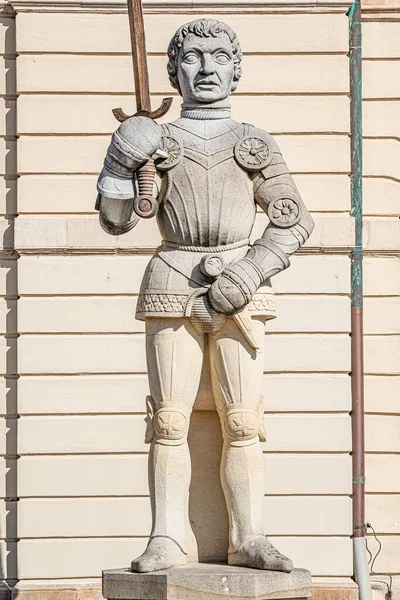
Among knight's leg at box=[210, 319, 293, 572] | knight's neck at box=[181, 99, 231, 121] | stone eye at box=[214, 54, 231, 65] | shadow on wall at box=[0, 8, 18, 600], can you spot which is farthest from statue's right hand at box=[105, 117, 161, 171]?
shadow on wall at box=[0, 8, 18, 600]

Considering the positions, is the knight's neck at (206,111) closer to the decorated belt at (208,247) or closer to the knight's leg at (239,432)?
the decorated belt at (208,247)

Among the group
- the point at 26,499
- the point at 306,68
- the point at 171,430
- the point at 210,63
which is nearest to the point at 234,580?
the point at 171,430

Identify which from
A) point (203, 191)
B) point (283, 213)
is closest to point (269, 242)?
point (283, 213)

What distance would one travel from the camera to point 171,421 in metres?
11.0

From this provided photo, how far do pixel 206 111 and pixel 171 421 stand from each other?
178cm

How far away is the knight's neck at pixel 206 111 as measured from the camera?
1127cm

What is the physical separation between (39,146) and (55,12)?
3.72 feet

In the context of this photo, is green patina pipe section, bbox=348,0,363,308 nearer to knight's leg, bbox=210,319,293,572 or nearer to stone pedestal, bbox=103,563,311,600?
knight's leg, bbox=210,319,293,572

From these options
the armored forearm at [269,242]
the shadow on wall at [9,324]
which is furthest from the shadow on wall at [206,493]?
the shadow on wall at [9,324]

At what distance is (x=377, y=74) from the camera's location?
1703cm

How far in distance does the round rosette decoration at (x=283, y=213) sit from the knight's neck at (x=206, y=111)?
587 millimetres

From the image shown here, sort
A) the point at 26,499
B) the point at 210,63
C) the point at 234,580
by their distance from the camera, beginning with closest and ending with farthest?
the point at 234,580
the point at 210,63
the point at 26,499

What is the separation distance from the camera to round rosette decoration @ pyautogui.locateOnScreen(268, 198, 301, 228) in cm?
1119

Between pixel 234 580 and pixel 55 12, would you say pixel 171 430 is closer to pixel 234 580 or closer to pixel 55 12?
pixel 234 580
